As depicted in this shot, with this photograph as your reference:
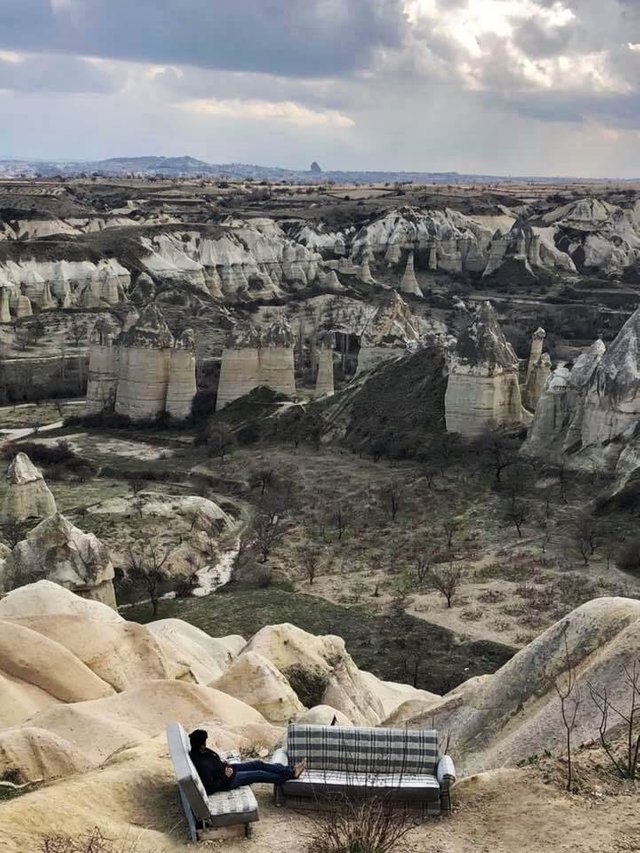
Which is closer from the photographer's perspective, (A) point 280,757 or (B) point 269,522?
(A) point 280,757

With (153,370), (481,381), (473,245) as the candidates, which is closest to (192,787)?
(481,381)

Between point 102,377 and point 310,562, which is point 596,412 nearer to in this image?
point 310,562

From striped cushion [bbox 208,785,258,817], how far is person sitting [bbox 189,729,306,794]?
7cm

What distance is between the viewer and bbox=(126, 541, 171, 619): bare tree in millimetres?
24047

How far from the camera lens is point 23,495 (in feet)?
85.0

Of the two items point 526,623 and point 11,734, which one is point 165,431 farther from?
point 11,734

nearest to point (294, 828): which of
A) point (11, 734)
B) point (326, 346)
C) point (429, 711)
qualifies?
point (11, 734)

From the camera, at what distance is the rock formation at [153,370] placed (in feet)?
136

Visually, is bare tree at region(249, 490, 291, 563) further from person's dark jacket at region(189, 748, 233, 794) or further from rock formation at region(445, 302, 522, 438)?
person's dark jacket at region(189, 748, 233, 794)

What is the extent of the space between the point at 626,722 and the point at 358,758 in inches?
101

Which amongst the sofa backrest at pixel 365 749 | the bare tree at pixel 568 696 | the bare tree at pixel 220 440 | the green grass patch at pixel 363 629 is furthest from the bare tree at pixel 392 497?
the sofa backrest at pixel 365 749

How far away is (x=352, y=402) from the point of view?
3803 cm

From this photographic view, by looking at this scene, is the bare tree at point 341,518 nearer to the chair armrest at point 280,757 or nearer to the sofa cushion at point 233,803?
the chair armrest at point 280,757

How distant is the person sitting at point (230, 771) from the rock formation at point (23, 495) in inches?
789
